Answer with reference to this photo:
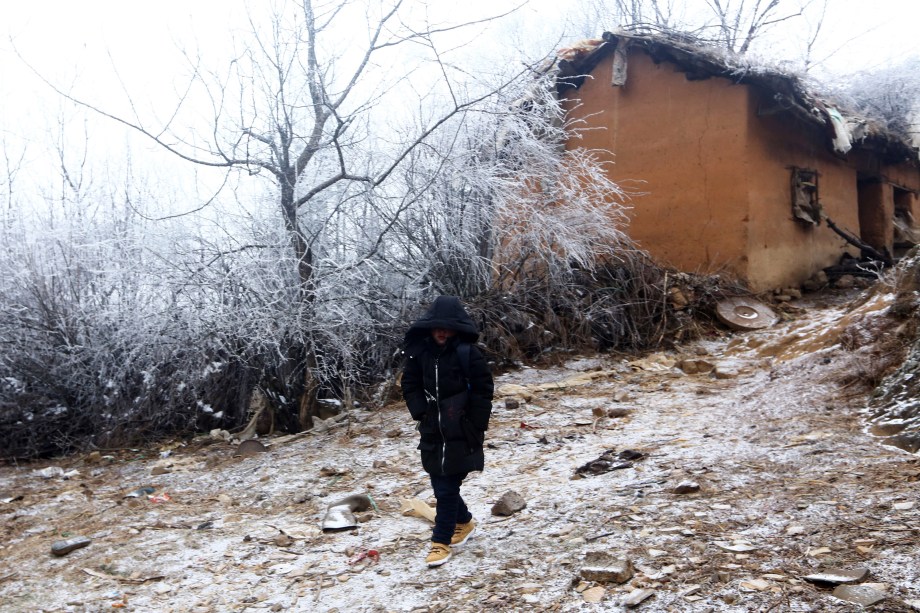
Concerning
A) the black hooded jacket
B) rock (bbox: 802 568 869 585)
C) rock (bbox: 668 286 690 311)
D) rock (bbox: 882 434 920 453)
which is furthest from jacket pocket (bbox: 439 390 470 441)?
rock (bbox: 668 286 690 311)

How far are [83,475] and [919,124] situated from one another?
13327 millimetres

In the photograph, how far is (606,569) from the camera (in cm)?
329

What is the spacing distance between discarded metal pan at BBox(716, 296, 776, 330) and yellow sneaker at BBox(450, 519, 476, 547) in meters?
5.95

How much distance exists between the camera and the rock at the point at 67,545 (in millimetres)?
4703

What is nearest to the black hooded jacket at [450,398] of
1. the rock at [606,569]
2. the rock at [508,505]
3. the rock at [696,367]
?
the rock at [508,505]

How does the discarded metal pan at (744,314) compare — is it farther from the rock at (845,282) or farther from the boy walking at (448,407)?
the boy walking at (448,407)

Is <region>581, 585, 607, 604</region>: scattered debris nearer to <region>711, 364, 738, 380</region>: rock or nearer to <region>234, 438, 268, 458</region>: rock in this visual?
<region>234, 438, 268, 458</region>: rock

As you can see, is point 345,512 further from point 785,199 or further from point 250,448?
point 785,199

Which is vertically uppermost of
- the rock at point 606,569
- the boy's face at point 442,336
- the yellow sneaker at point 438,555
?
the boy's face at point 442,336

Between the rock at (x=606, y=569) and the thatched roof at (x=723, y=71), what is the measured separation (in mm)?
6900

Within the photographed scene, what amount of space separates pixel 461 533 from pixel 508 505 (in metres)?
0.47

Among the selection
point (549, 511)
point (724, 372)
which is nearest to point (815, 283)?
point (724, 372)

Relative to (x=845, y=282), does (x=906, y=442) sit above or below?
below

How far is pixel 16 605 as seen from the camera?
402 centimetres
